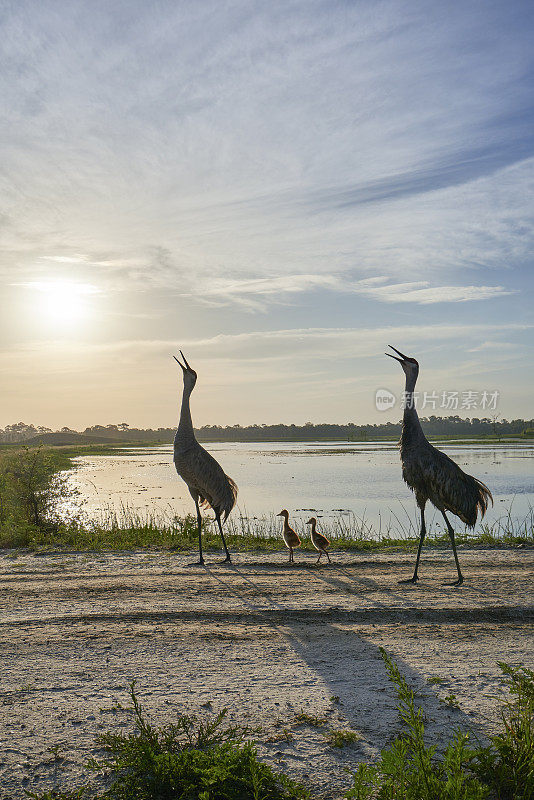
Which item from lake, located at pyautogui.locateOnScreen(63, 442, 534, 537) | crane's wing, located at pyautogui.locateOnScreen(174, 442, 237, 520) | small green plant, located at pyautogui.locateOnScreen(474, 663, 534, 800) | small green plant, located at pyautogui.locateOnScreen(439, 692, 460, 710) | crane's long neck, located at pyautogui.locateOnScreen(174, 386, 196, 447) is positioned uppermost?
crane's long neck, located at pyautogui.locateOnScreen(174, 386, 196, 447)

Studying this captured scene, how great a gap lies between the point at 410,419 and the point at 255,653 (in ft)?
17.3

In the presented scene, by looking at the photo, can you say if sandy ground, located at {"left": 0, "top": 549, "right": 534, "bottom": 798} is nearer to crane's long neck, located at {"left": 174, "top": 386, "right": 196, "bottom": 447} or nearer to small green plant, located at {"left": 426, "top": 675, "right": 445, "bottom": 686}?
small green plant, located at {"left": 426, "top": 675, "right": 445, "bottom": 686}

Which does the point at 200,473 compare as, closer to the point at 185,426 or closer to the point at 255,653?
the point at 185,426

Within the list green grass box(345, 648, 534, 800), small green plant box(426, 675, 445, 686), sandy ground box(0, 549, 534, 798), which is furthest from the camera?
small green plant box(426, 675, 445, 686)

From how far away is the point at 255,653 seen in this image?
245 inches

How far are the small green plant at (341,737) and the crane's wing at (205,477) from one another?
707 cm

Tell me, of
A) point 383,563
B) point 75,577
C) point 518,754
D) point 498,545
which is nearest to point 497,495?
point 498,545

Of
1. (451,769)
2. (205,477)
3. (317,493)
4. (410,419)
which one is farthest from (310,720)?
(317,493)

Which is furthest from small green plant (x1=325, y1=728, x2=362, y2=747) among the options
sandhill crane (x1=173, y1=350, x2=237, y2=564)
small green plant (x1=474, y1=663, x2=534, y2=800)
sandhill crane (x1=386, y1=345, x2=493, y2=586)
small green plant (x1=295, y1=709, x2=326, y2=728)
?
sandhill crane (x1=173, y1=350, x2=237, y2=564)

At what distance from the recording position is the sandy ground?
4578 mm

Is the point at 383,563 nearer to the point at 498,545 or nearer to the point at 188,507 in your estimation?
the point at 498,545

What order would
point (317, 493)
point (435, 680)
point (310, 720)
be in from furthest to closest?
point (317, 493) < point (435, 680) < point (310, 720)

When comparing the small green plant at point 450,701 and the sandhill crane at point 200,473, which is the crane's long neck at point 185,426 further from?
the small green plant at point 450,701

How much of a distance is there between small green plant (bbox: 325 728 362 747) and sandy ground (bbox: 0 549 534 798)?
0.15 feet
